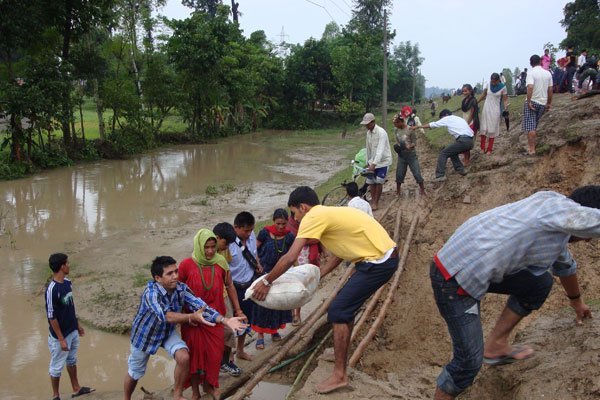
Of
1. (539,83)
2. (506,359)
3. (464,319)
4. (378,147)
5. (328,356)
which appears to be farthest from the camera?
(378,147)

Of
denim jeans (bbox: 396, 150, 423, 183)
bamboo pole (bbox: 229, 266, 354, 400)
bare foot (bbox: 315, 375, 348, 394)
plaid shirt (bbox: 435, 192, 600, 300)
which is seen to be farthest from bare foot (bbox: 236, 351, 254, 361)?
denim jeans (bbox: 396, 150, 423, 183)

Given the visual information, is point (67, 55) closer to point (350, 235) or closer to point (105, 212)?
point (105, 212)

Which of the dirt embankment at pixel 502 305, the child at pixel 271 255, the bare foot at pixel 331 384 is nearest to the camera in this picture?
the dirt embankment at pixel 502 305

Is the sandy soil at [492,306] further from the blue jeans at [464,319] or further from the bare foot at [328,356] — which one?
the blue jeans at [464,319]

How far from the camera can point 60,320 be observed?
4.77 metres

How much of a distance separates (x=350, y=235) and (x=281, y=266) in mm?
590

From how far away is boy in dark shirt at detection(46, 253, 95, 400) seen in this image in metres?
4.67

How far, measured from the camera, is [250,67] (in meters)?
31.6

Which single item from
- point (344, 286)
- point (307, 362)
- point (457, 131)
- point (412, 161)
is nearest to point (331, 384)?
point (344, 286)

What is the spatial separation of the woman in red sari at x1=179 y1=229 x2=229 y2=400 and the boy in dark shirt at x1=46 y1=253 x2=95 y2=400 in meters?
1.35

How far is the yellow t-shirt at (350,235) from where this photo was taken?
3670 millimetres

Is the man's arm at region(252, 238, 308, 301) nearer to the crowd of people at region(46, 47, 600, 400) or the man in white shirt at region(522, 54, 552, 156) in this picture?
the crowd of people at region(46, 47, 600, 400)

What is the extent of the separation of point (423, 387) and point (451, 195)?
17.2ft

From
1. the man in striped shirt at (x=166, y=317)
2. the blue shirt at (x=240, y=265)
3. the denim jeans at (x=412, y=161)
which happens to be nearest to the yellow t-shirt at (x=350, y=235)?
the man in striped shirt at (x=166, y=317)
